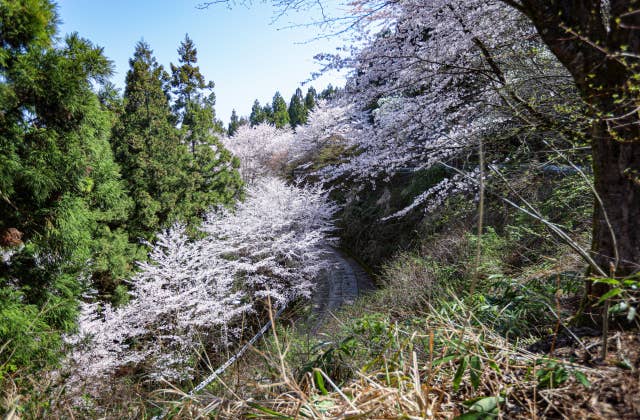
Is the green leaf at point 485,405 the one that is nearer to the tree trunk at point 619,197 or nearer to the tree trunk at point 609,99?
the tree trunk at point 609,99

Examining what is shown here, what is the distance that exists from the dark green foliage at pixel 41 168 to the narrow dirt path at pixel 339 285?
4864mm

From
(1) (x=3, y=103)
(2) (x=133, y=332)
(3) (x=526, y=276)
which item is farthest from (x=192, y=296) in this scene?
(3) (x=526, y=276)

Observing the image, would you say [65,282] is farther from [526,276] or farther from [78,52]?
[526,276]

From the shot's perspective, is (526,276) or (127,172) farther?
(127,172)

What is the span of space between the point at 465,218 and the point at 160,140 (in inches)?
338

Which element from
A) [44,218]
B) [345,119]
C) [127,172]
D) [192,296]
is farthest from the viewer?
[127,172]

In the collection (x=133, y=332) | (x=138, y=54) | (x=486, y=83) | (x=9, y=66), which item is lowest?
(x=133, y=332)

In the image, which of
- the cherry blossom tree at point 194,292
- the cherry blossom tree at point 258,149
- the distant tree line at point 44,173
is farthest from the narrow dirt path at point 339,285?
the cherry blossom tree at point 258,149

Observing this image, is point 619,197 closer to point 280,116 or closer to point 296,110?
point 280,116

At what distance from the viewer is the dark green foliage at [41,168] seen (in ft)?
12.7

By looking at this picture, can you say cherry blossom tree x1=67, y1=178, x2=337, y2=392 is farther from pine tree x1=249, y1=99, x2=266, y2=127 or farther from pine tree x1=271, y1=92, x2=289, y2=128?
pine tree x1=249, y1=99, x2=266, y2=127

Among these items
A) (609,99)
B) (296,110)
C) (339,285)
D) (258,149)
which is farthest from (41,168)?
(296,110)

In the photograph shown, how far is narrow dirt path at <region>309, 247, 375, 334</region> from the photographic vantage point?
9.01 metres

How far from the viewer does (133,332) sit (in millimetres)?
6141
